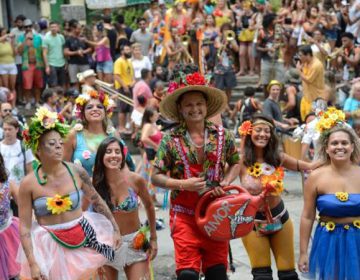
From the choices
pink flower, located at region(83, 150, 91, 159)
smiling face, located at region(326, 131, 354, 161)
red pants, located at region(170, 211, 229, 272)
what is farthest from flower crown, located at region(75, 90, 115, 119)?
smiling face, located at region(326, 131, 354, 161)

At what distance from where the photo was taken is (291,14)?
1892 centimetres

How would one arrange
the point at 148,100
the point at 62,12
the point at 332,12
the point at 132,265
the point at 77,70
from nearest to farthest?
the point at 132,265, the point at 148,100, the point at 77,70, the point at 332,12, the point at 62,12

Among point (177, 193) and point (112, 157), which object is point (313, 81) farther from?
point (177, 193)

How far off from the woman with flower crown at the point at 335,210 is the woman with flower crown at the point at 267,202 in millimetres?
397

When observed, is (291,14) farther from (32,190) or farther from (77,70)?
(32,190)

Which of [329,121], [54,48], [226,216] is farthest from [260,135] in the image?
[54,48]

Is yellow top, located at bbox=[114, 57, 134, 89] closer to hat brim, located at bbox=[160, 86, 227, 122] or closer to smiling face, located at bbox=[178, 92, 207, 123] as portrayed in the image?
hat brim, located at bbox=[160, 86, 227, 122]

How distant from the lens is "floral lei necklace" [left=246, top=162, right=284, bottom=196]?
625cm

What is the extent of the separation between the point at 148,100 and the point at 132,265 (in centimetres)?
769

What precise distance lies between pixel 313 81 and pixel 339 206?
827 centimetres

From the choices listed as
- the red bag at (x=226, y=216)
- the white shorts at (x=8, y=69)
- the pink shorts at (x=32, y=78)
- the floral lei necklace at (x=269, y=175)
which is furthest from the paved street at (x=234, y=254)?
the pink shorts at (x=32, y=78)

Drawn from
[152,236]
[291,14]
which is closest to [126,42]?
[291,14]

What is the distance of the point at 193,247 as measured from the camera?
18.8 feet

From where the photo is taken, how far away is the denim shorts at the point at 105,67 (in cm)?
1717
